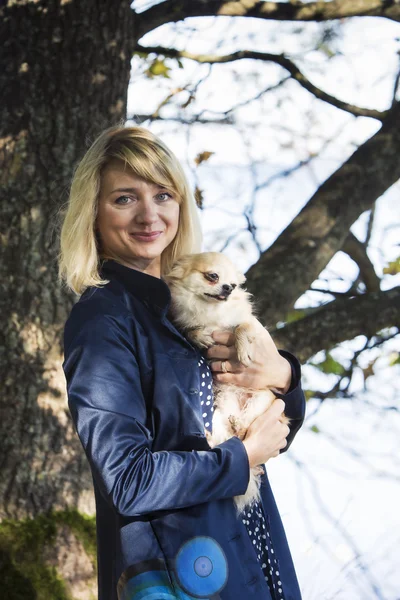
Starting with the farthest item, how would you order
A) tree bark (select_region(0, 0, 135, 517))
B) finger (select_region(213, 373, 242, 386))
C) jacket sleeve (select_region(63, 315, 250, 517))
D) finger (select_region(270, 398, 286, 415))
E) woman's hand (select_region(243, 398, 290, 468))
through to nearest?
1. tree bark (select_region(0, 0, 135, 517))
2. finger (select_region(213, 373, 242, 386))
3. finger (select_region(270, 398, 286, 415))
4. woman's hand (select_region(243, 398, 290, 468))
5. jacket sleeve (select_region(63, 315, 250, 517))

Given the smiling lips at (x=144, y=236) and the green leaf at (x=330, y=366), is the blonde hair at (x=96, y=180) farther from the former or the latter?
the green leaf at (x=330, y=366)

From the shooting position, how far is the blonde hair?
2195 millimetres

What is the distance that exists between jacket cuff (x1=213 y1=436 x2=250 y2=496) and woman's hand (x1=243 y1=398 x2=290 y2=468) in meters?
0.07

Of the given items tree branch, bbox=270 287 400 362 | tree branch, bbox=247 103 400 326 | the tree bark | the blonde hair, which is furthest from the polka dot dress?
tree branch, bbox=270 287 400 362

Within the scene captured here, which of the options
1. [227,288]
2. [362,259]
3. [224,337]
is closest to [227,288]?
[227,288]

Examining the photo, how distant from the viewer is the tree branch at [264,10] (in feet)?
15.2

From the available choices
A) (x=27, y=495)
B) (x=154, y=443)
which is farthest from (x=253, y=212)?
(x=154, y=443)

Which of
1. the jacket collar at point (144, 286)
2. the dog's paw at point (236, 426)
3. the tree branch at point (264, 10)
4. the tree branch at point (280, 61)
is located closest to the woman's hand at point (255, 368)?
the dog's paw at point (236, 426)

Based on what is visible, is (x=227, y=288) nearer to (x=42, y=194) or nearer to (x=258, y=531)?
(x=258, y=531)

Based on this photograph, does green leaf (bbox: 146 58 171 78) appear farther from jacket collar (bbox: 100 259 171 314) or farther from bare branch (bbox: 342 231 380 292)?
jacket collar (bbox: 100 259 171 314)

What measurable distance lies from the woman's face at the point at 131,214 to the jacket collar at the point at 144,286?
0.33 ft

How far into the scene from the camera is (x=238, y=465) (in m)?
1.92

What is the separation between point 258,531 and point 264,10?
12.5 feet

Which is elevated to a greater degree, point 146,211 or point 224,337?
point 146,211
